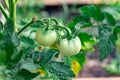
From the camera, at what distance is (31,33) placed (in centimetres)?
119

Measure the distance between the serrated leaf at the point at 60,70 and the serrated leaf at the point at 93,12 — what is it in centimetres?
26

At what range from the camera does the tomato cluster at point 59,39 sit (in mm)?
978

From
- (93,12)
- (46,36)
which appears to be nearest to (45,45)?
(46,36)

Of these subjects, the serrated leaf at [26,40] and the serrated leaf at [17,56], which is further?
the serrated leaf at [26,40]

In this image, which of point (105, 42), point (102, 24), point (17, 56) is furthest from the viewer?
point (102, 24)

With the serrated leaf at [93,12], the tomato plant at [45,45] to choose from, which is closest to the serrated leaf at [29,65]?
the tomato plant at [45,45]

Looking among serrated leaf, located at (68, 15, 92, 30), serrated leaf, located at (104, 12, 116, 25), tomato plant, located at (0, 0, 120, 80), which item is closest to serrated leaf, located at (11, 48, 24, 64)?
tomato plant, located at (0, 0, 120, 80)

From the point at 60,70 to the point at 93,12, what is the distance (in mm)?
284

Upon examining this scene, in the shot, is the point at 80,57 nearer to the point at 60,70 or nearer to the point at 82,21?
the point at 82,21

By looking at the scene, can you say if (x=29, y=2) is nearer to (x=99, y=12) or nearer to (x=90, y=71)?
(x=90, y=71)

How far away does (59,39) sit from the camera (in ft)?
3.27

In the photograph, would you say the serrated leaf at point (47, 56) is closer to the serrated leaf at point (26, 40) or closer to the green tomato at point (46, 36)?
the green tomato at point (46, 36)

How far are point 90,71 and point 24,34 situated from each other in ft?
7.29

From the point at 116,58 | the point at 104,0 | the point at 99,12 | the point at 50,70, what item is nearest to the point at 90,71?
the point at 116,58
